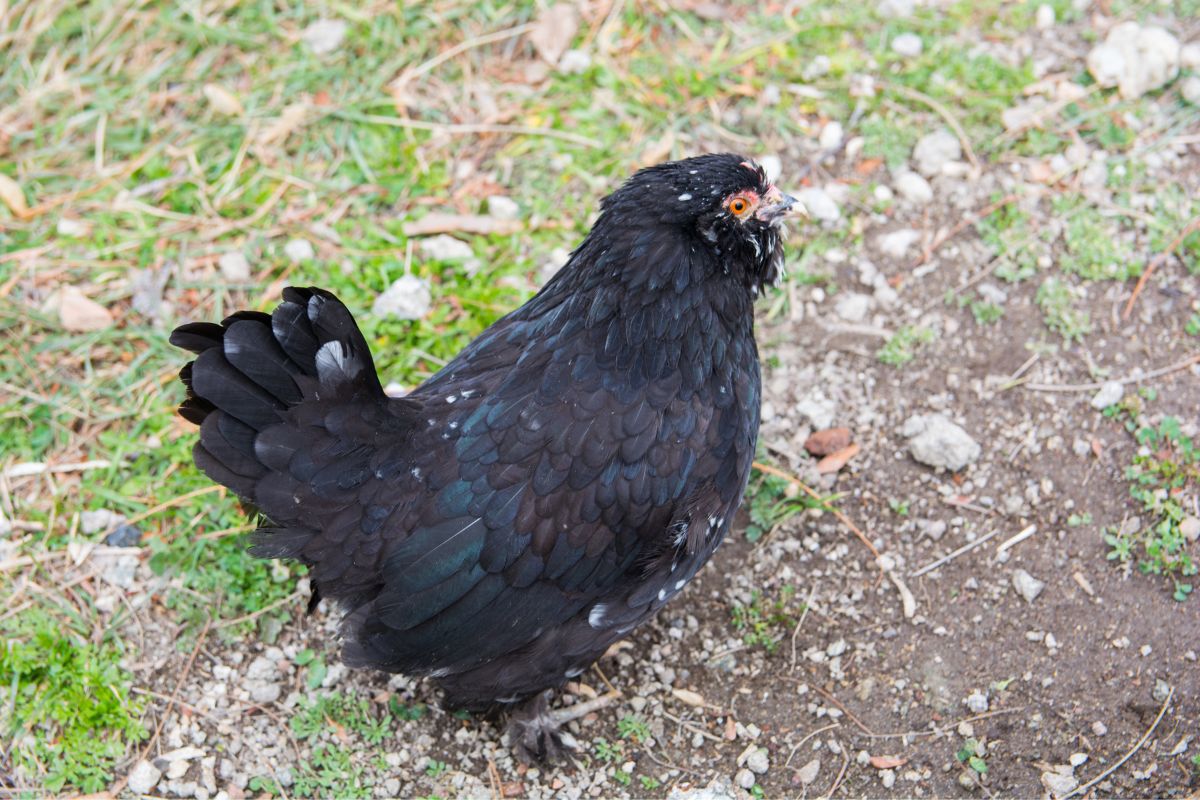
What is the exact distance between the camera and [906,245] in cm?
511

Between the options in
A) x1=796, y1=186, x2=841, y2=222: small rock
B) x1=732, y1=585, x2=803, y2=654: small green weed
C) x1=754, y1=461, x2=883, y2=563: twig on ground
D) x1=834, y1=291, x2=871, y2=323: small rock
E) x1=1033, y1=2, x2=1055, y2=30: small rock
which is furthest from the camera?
x1=1033, y1=2, x2=1055, y2=30: small rock

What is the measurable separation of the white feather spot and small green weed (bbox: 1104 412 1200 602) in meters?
2.03

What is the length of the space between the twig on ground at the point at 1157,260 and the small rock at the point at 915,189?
1079mm

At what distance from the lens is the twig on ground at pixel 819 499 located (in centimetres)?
426

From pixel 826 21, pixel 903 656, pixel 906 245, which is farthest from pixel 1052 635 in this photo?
pixel 826 21

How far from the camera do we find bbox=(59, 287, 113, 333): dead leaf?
16.4ft

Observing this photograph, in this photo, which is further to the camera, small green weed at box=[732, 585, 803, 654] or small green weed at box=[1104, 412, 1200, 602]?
small green weed at box=[732, 585, 803, 654]

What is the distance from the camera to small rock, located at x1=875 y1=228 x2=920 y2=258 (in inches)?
201

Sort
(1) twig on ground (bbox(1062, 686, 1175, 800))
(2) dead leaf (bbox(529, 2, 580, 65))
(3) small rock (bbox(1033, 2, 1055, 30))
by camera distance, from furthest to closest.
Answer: (2) dead leaf (bbox(529, 2, 580, 65)) < (3) small rock (bbox(1033, 2, 1055, 30)) < (1) twig on ground (bbox(1062, 686, 1175, 800))

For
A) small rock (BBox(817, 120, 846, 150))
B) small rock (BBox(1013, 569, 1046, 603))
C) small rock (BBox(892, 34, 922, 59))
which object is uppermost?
small rock (BBox(892, 34, 922, 59))

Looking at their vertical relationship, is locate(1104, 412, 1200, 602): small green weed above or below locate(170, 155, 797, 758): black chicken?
below

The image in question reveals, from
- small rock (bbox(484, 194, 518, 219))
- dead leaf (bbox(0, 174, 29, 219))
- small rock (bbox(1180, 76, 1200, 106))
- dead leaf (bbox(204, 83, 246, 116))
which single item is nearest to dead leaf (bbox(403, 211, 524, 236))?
small rock (bbox(484, 194, 518, 219))

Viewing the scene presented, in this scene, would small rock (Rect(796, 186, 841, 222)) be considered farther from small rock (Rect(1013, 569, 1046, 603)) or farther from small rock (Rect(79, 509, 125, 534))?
small rock (Rect(79, 509, 125, 534))

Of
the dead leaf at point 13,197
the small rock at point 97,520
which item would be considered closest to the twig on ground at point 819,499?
the small rock at point 97,520
